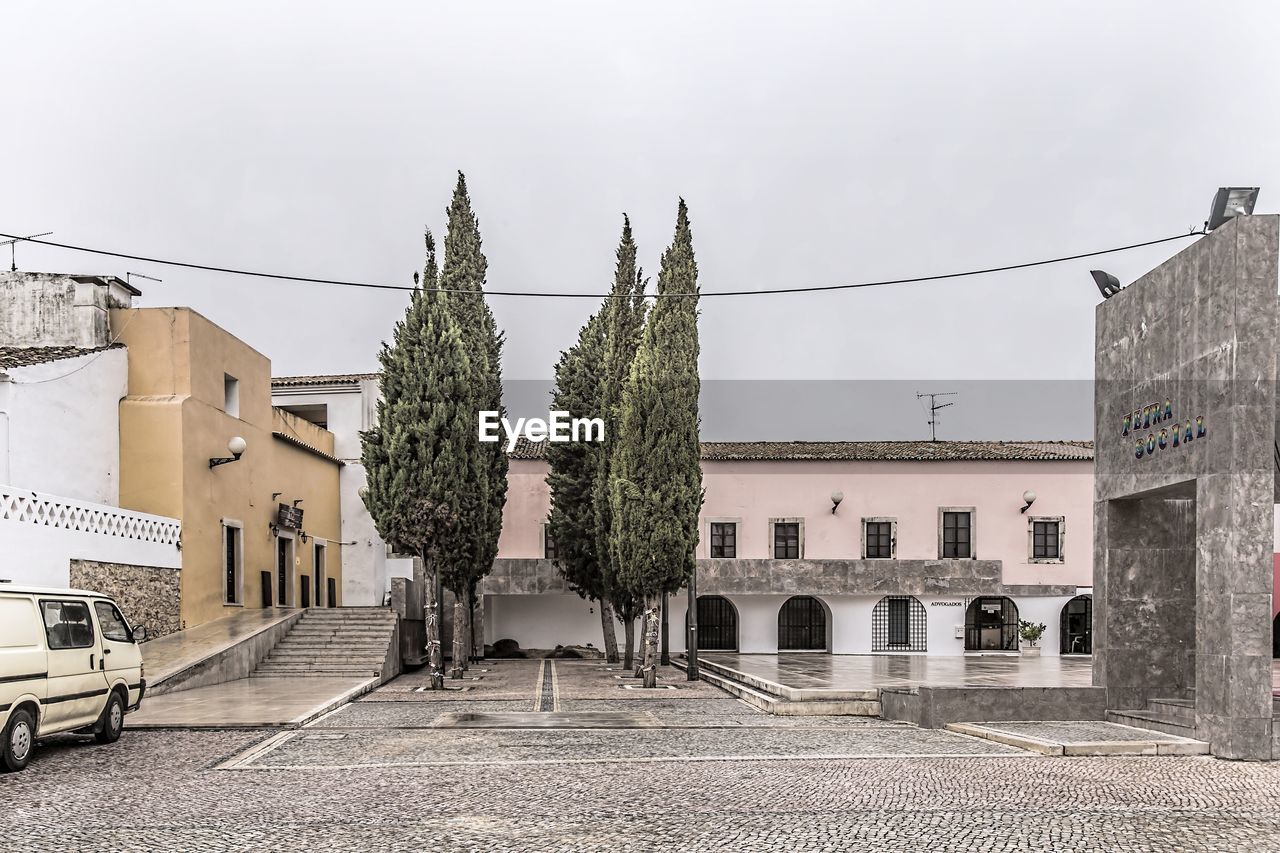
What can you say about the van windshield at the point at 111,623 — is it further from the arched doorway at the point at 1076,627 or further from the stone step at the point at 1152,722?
the arched doorway at the point at 1076,627

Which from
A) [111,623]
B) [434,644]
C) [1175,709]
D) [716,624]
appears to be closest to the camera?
[111,623]

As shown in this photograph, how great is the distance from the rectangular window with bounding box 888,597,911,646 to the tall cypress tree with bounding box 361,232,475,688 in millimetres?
15864

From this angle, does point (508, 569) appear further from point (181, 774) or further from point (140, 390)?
point (181, 774)

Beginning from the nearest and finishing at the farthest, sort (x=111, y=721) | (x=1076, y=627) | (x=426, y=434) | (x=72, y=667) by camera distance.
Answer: (x=72, y=667) → (x=111, y=721) → (x=426, y=434) → (x=1076, y=627)

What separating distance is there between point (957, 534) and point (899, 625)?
333 centimetres

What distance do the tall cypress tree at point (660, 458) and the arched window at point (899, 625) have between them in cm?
1267

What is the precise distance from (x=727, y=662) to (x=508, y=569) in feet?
24.8

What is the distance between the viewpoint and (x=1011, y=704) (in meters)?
14.3

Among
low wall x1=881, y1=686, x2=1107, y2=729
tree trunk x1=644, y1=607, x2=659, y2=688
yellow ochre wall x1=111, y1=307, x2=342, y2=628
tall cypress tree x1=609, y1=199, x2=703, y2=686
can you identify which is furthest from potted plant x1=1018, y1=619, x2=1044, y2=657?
yellow ochre wall x1=111, y1=307, x2=342, y2=628

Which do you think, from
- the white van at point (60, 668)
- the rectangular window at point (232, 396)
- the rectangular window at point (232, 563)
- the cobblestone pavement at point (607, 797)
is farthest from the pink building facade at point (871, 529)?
the white van at point (60, 668)

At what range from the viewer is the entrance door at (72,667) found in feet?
36.6

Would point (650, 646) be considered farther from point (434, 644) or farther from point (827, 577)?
point (827, 577)

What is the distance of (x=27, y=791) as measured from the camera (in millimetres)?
9445

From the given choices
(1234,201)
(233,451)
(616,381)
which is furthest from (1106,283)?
(233,451)
